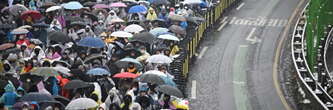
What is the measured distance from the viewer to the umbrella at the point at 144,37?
2116cm

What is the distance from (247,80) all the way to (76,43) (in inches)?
269

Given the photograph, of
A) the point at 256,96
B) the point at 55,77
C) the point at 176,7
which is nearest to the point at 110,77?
the point at 55,77

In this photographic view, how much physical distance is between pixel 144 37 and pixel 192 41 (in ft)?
15.9

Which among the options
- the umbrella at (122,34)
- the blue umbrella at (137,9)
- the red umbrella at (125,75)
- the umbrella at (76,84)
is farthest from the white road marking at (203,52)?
the umbrella at (76,84)

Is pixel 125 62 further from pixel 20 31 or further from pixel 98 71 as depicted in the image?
pixel 20 31

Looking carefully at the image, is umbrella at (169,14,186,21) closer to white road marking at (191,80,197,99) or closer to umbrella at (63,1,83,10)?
white road marking at (191,80,197,99)

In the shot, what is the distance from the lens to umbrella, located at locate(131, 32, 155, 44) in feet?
69.4

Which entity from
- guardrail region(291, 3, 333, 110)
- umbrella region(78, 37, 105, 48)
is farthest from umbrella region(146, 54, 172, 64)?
guardrail region(291, 3, 333, 110)

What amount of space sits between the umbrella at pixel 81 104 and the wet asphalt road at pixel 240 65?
6.30 m

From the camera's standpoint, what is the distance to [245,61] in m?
26.2

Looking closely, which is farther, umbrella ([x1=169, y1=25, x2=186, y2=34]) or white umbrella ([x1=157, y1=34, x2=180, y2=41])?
umbrella ([x1=169, y1=25, x2=186, y2=34])

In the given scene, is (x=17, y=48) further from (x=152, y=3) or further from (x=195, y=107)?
(x=152, y=3)

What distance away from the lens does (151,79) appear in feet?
55.0

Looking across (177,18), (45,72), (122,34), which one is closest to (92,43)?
(122,34)
